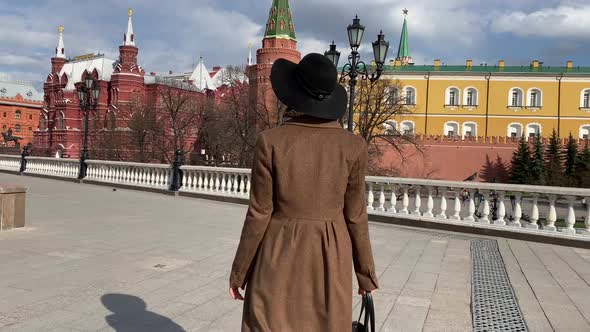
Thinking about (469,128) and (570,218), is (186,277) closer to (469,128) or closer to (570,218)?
(570,218)

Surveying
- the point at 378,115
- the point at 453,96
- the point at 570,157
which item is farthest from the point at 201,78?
the point at 570,157

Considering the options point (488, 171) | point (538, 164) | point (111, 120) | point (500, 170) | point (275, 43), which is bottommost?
point (488, 171)

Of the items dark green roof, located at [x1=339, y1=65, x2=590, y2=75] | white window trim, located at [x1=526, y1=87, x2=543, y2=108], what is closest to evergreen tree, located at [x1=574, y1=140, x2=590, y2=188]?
white window trim, located at [x1=526, y1=87, x2=543, y2=108]

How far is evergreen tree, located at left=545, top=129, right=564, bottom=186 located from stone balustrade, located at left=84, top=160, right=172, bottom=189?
38.9 metres

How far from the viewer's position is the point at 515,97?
5941 cm

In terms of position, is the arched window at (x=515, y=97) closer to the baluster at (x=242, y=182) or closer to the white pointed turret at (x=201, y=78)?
the white pointed turret at (x=201, y=78)

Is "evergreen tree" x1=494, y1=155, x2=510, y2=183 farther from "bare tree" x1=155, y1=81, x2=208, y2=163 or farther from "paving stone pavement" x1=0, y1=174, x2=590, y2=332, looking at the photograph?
"paving stone pavement" x1=0, y1=174, x2=590, y2=332

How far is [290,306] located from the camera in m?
2.49

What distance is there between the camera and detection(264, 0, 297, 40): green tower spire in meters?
56.1

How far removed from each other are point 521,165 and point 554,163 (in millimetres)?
3033

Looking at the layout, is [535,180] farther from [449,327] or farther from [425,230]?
[449,327]

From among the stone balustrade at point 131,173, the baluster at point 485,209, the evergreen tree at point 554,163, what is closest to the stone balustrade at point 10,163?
the stone balustrade at point 131,173

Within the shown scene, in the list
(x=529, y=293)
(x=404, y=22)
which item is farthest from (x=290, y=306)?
(x=404, y=22)

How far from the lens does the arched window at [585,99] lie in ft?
187
